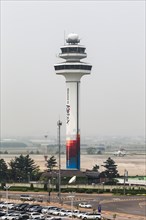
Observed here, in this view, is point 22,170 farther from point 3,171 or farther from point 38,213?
point 38,213

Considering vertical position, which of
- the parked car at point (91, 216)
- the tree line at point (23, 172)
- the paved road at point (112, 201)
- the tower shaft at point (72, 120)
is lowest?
the parked car at point (91, 216)

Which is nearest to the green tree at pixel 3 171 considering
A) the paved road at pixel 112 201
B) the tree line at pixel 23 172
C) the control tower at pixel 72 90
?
the tree line at pixel 23 172

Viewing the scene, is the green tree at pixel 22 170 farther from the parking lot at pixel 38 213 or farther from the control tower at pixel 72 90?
the parking lot at pixel 38 213

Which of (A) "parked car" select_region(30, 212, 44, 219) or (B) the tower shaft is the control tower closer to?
(B) the tower shaft

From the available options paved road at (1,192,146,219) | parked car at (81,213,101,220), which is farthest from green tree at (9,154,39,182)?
parked car at (81,213,101,220)

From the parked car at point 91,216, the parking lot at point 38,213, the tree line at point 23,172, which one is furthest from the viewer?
the tree line at point 23,172

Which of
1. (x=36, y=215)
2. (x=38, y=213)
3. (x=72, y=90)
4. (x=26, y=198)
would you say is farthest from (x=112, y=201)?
(x=72, y=90)

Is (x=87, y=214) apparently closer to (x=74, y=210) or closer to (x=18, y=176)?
(x=74, y=210)

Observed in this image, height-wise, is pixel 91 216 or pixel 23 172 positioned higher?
pixel 23 172
